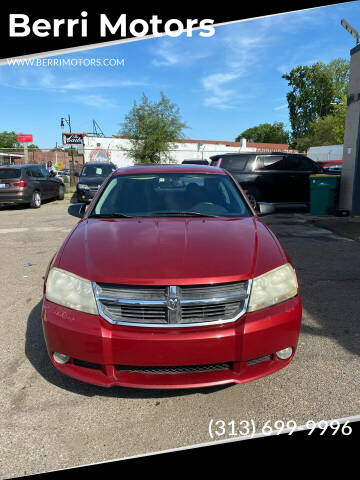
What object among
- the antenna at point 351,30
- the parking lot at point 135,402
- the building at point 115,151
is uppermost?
the antenna at point 351,30

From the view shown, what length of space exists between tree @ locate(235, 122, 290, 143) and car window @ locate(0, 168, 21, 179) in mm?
88260

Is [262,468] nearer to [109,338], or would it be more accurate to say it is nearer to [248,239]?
[109,338]

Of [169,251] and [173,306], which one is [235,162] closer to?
[169,251]

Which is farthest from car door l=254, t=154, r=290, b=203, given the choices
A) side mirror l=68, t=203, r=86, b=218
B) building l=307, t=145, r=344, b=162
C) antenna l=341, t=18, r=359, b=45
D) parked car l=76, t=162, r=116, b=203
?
Result: building l=307, t=145, r=344, b=162

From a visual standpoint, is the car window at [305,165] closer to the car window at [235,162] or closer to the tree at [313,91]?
the car window at [235,162]

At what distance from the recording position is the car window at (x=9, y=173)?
12.4 metres

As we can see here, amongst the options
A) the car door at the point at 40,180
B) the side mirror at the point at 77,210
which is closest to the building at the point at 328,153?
the car door at the point at 40,180

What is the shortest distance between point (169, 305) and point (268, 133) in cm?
11025

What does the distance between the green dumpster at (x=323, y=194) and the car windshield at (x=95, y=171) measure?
8546mm

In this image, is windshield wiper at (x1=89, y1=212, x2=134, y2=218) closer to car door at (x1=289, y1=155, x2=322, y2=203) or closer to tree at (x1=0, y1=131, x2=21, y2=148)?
car door at (x1=289, y1=155, x2=322, y2=203)

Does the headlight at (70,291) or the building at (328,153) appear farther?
the building at (328,153)

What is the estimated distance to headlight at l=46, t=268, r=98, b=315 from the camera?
221cm

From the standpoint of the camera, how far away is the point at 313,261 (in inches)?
229

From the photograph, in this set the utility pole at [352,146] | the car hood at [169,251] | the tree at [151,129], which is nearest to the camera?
the car hood at [169,251]
